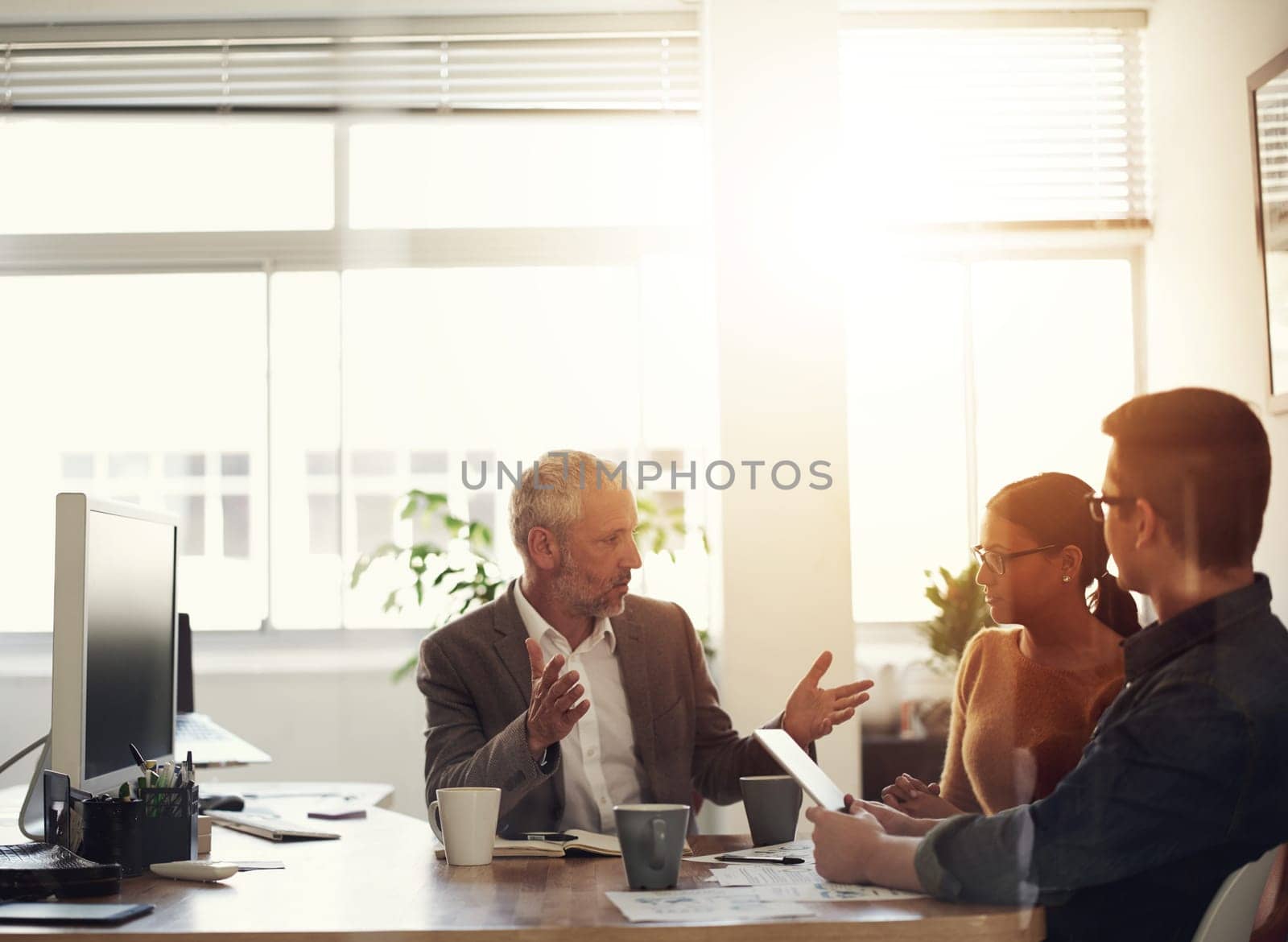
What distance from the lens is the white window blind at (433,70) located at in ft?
10.3

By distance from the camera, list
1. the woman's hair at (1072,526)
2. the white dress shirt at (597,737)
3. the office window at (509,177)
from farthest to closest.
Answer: the office window at (509,177) → the white dress shirt at (597,737) → the woman's hair at (1072,526)

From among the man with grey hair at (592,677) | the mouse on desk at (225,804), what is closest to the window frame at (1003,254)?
the man with grey hair at (592,677)

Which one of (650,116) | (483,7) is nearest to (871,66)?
(650,116)

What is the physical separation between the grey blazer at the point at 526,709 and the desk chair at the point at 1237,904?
0.85 m

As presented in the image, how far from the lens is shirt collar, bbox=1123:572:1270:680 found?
3.36ft

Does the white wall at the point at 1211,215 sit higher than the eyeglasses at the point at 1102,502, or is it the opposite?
the white wall at the point at 1211,215

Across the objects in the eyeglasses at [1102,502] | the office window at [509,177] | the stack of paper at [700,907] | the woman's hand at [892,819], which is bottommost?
the stack of paper at [700,907]

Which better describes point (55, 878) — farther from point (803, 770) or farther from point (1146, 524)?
point (1146, 524)

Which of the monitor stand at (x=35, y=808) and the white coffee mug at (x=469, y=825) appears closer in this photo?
the white coffee mug at (x=469, y=825)

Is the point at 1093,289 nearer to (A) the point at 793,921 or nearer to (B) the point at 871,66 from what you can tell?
(A) the point at 793,921

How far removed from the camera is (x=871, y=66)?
2.48 metres

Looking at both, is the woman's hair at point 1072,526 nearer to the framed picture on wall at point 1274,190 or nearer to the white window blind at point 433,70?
the framed picture on wall at point 1274,190

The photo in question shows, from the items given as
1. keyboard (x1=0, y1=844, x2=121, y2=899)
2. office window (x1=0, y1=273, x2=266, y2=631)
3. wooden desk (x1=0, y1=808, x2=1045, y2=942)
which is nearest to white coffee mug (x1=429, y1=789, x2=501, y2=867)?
wooden desk (x1=0, y1=808, x2=1045, y2=942)

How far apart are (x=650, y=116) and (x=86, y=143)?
1.42m
